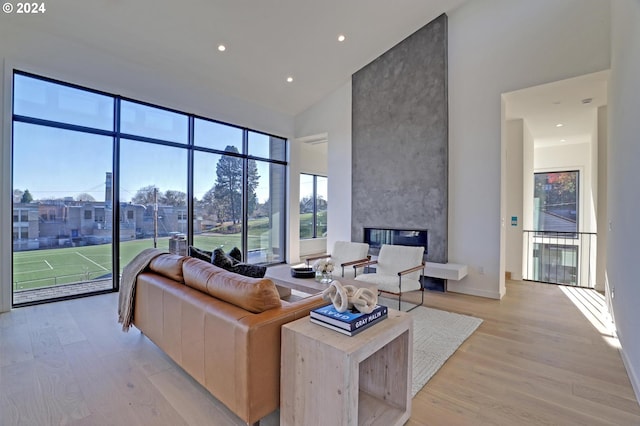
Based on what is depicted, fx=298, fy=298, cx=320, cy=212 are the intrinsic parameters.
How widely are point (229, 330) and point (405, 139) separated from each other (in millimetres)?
4695

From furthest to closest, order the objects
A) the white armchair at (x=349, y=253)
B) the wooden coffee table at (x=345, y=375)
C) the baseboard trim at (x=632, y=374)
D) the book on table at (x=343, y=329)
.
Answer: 1. the white armchair at (x=349, y=253)
2. the baseboard trim at (x=632, y=374)
3. the book on table at (x=343, y=329)
4. the wooden coffee table at (x=345, y=375)

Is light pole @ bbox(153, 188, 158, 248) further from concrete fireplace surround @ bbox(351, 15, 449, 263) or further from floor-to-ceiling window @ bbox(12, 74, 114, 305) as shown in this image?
concrete fireplace surround @ bbox(351, 15, 449, 263)

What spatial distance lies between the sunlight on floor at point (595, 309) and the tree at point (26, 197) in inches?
278

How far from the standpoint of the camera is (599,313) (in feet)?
12.7

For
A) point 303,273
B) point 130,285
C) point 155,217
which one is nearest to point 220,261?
point 130,285

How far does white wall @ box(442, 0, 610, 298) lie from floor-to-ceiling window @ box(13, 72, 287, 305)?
13.9ft

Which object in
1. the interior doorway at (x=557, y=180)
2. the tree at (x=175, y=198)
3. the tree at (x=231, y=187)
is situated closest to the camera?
the interior doorway at (x=557, y=180)

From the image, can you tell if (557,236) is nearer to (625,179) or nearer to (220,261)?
(625,179)

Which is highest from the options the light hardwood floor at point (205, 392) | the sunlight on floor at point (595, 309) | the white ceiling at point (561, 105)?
the white ceiling at point (561, 105)

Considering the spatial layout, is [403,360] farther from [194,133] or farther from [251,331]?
[194,133]

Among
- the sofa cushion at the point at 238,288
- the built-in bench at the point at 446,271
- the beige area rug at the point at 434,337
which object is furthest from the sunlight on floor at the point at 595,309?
the sofa cushion at the point at 238,288

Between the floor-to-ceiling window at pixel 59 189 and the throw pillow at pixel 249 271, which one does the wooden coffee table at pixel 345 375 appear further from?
the floor-to-ceiling window at pixel 59 189

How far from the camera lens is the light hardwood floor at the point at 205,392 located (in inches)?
75.9

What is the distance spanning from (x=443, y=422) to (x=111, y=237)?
498cm
